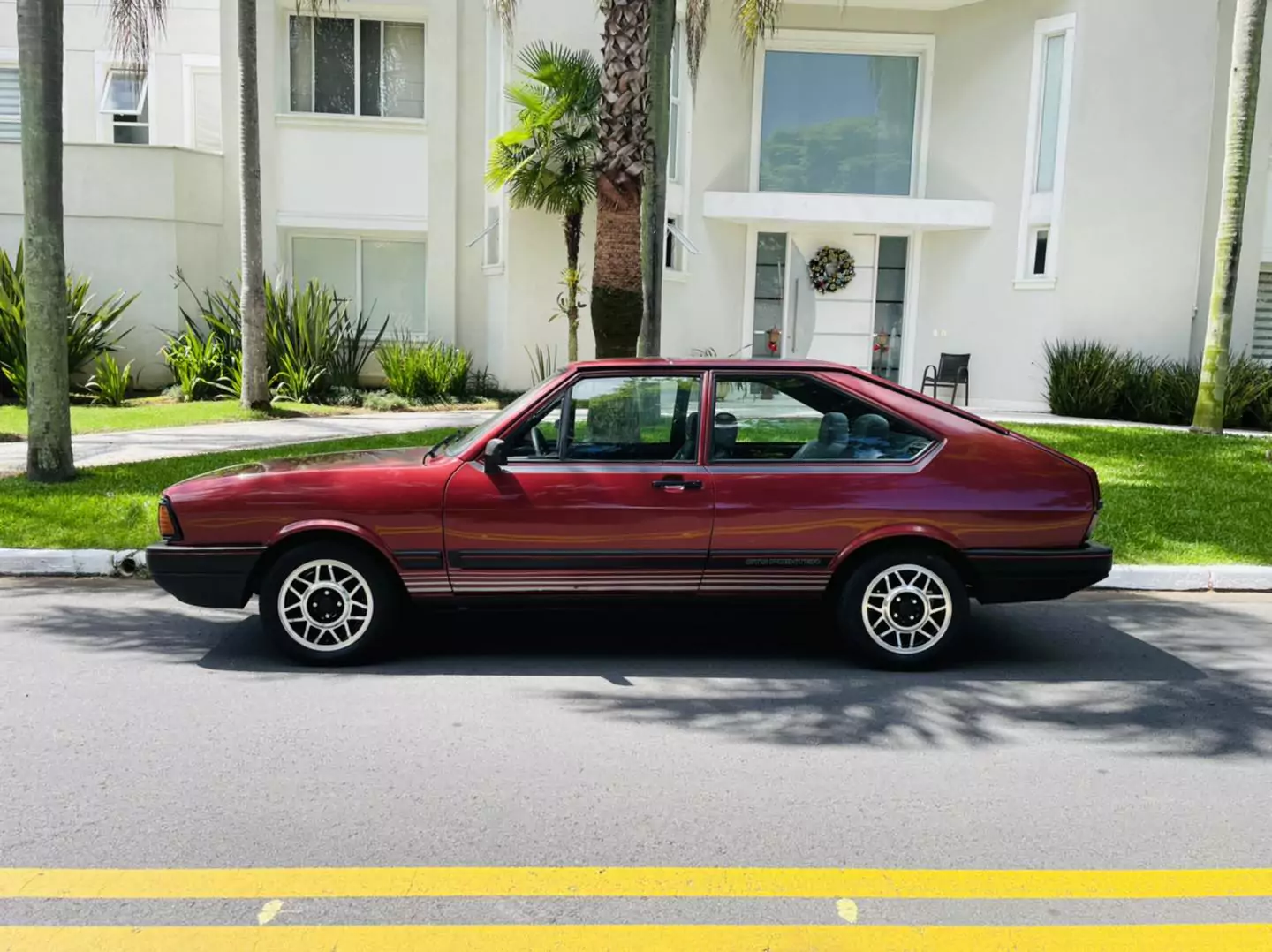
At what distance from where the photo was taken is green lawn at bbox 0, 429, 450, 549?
313 inches

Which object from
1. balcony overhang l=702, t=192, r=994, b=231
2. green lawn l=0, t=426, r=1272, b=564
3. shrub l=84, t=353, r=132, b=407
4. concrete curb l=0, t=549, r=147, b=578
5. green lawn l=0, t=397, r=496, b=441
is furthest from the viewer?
balcony overhang l=702, t=192, r=994, b=231

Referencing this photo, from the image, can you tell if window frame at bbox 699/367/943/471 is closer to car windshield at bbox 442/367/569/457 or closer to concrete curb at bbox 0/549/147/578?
car windshield at bbox 442/367/569/457

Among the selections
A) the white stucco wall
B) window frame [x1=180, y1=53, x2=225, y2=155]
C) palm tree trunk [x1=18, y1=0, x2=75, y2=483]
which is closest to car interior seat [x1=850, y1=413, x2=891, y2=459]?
palm tree trunk [x1=18, y1=0, x2=75, y2=483]

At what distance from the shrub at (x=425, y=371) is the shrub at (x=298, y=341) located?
0.53 metres

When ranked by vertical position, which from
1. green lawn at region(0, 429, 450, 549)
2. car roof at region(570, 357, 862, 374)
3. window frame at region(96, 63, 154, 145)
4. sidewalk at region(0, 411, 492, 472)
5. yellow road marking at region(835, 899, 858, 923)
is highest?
window frame at region(96, 63, 154, 145)

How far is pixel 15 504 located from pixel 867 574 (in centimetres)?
690

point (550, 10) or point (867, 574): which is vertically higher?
point (550, 10)

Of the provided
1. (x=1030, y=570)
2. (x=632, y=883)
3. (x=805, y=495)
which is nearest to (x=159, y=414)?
(x=805, y=495)

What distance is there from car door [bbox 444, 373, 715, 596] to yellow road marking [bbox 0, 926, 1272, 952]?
2.43m

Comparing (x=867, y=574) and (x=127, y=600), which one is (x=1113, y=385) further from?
(x=127, y=600)

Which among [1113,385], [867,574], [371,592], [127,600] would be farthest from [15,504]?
[1113,385]

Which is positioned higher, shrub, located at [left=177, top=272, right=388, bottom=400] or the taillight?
shrub, located at [left=177, top=272, right=388, bottom=400]

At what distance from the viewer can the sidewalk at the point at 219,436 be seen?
11.1 metres

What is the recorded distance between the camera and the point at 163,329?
17312 mm
